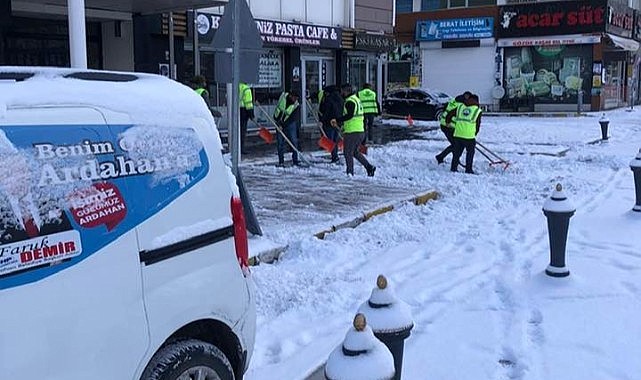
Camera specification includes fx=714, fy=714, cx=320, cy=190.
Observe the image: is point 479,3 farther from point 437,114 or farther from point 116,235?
point 116,235

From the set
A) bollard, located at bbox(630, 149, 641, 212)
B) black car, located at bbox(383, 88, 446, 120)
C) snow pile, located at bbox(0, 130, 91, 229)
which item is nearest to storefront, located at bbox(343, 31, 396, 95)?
black car, located at bbox(383, 88, 446, 120)

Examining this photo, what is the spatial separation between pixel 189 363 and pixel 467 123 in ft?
36.2

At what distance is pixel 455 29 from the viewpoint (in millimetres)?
38438

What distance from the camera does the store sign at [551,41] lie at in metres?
34.8

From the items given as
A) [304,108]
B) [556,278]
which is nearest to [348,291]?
[556,278]

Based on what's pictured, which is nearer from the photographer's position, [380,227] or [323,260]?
[323,260]

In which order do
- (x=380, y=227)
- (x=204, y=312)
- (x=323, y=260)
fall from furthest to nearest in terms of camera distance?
(x=380, y=227) < (x=323, y=260) < (x=204, y=312)

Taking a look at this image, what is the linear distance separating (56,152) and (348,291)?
3954 millimetres

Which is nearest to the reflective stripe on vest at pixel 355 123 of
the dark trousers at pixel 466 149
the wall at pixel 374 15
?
the dark trousers at pixel 466 149

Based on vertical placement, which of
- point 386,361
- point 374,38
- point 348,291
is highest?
point 374,38

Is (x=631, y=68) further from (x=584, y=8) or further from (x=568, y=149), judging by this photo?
(x=568, y=149)

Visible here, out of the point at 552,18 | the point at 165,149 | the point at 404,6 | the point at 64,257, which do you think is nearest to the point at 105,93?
the point at 165,149

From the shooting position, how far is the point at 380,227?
881 cm

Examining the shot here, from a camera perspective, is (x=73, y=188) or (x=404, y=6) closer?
(x=73, y=188)
